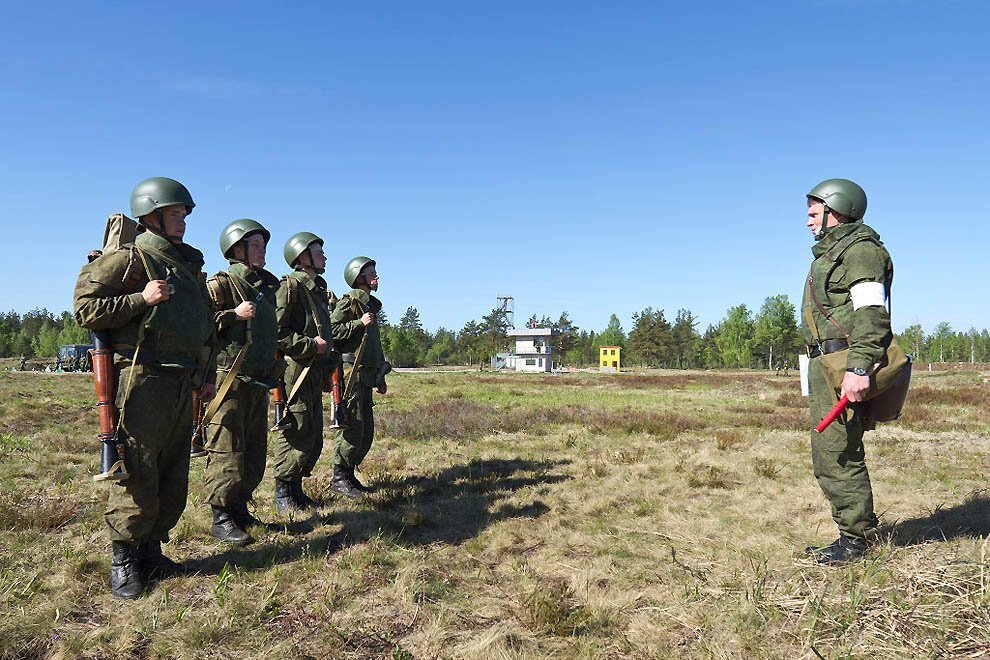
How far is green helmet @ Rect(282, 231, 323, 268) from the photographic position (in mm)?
6273

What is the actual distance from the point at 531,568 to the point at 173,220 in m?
3.74

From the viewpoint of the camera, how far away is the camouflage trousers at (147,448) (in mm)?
3693

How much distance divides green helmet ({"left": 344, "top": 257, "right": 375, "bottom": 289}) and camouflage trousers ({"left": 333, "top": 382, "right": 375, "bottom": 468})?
1.33 metres

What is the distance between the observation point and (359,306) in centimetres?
687

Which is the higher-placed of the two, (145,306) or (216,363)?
(145,306)

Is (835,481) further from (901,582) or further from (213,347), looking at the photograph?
(213,347)

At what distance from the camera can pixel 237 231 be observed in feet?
A: 17.1

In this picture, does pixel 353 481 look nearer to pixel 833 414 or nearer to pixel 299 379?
pixel 299 379

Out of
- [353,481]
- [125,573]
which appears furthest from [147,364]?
[353,481]

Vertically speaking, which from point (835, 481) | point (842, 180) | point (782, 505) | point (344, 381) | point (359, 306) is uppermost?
point (842, 180)

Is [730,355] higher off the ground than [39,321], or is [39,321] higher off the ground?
[39,321]

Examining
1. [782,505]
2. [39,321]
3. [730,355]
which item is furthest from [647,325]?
[39,321]

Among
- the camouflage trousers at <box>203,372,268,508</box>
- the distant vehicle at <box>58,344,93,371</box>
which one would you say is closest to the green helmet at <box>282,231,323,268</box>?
the camouflage trousers at <box>203,372,268,508</box>

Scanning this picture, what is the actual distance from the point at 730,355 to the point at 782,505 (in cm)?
7129
